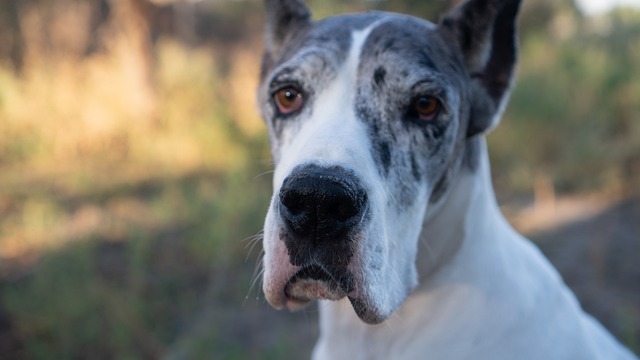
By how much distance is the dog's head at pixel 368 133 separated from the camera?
1.67m

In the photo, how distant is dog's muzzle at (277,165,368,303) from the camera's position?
62.7 inches

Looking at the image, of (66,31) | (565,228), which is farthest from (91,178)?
(66,31)

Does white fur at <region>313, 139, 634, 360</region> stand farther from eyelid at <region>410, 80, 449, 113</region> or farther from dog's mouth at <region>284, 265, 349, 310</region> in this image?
dog's mouth at <region>284, 265, 349, 310</region>

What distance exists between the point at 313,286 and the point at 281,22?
1.28 meters

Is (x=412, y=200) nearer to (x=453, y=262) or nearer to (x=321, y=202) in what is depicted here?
(x=453, y=262)

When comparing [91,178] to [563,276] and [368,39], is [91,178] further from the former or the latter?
[368,39]

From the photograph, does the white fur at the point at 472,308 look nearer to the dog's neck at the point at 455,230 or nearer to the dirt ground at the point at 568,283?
the dog's neck at the point at 455,230

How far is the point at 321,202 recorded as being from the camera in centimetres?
158

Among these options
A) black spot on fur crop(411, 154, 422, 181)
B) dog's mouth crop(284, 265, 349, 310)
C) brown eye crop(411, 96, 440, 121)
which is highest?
brown eye crop(411, 96, 440, 121)

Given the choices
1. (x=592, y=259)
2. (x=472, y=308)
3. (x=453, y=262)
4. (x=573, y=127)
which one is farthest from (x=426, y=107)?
(x=573, y=127)

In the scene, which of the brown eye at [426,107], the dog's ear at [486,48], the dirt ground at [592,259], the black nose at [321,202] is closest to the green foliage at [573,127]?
the dirt ground at [592,259]

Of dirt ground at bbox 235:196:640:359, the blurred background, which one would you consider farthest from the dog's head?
dirt ground at bbox 235:196:640:359

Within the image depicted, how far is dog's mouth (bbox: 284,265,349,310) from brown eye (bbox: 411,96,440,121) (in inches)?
25.9

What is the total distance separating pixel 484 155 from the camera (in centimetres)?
231
